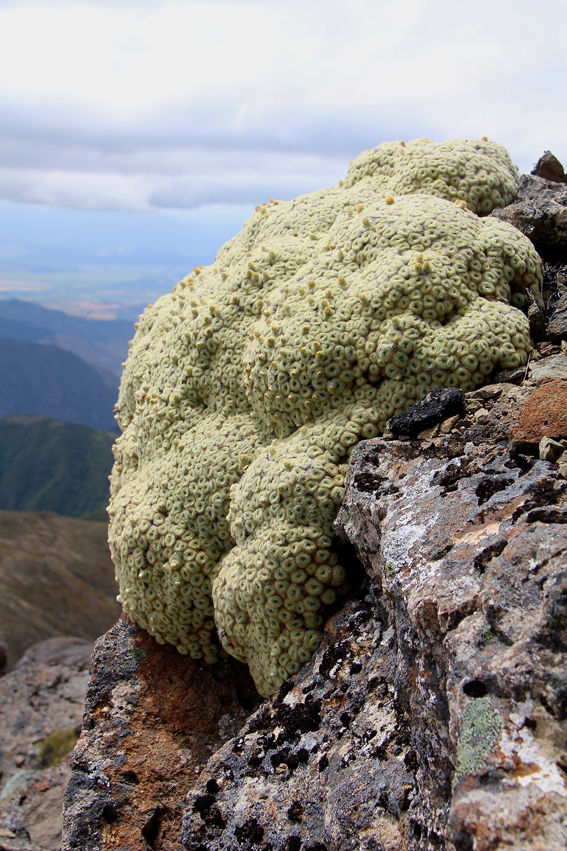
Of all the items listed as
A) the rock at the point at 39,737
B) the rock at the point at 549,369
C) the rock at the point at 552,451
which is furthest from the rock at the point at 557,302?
the rock at the point at 39,737

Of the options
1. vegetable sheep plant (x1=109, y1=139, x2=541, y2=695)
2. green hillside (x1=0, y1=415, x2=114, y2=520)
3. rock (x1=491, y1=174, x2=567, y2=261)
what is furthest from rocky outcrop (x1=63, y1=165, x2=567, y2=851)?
green hillside (x1=0, y1=415, x2=114, y2=520)

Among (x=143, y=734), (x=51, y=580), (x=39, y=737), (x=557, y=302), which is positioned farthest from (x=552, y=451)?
(x=51, y=580)

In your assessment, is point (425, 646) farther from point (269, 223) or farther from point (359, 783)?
point (269, 223)

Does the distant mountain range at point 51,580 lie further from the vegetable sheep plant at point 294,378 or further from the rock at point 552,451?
the rock at point 552,451

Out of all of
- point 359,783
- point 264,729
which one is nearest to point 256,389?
point 264,729

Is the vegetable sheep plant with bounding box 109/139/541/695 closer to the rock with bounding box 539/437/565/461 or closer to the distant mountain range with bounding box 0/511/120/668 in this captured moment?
the rock with bounding box 539/437/565/461

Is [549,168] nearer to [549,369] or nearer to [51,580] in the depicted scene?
[549,369]
